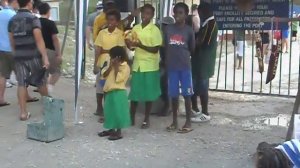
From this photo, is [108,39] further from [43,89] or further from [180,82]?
[43,89]

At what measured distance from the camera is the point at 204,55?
7055 mm

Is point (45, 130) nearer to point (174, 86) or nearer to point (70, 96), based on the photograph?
point (174, 86)

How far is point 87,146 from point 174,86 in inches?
53.4

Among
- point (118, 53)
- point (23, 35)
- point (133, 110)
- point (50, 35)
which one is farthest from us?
point (50, 35)

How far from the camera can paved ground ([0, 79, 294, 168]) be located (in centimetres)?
557

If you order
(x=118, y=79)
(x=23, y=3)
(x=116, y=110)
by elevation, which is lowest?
(x=116, y=110)

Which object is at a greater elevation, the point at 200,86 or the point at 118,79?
the point at 118,79

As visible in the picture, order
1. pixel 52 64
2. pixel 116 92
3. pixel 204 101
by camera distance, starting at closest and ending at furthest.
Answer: pixel 116 92, pixel 204 101, pixel 52 64

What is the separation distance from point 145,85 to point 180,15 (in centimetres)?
102

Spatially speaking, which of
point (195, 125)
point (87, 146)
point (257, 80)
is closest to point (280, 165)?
point (87, 146)

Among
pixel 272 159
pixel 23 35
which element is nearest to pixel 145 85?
pixel 23 35

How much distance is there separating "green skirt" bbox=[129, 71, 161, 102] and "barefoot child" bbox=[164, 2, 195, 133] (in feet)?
0.74

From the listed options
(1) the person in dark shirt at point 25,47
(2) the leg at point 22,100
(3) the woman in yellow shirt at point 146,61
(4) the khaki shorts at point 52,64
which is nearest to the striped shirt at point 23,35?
(1) the person in dark shirt at point 25,47

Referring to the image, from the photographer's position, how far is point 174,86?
657 centimetres
